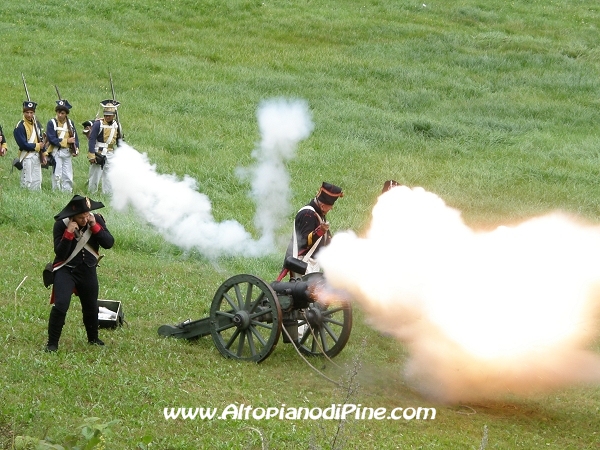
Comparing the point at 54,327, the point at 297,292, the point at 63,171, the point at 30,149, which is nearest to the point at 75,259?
the point at 54,327

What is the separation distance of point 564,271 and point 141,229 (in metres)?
8.73

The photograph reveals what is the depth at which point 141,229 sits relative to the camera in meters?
17.1

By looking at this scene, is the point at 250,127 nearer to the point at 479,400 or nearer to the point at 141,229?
the point at 141,229

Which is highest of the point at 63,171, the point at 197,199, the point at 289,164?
the point at 289,164

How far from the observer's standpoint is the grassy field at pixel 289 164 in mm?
9805

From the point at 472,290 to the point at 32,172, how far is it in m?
11.5

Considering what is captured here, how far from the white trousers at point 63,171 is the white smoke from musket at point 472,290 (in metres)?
9.56

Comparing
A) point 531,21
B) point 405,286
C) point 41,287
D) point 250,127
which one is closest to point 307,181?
point 250,127

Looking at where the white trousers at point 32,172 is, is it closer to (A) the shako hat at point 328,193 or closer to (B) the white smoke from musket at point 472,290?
(A) the shako hat at point 328,193

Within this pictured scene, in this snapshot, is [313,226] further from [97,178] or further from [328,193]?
[97,178]

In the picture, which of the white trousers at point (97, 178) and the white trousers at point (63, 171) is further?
the white trousers at point (63, 171)

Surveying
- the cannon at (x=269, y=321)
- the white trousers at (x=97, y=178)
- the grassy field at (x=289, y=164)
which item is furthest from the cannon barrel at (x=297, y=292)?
the white trousers at (x=97, y=178)

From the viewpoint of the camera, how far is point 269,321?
11.5 metres

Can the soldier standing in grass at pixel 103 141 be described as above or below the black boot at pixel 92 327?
above
